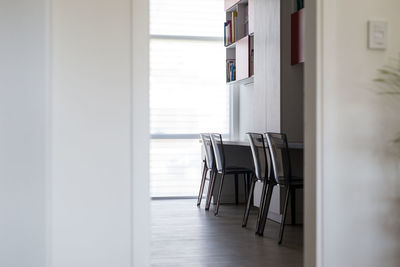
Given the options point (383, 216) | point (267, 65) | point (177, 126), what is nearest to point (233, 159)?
point (177, 126)

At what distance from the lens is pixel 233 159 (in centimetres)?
643

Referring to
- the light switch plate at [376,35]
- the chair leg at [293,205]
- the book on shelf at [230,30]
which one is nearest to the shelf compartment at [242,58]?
the book on shelf at [230,30]

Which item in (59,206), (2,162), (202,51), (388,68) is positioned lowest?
(59,206)

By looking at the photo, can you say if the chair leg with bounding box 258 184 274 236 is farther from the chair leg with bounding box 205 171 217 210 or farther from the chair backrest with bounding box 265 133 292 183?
the chair leg with bounding box 205 171 217 210

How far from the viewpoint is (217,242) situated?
400 centimetres

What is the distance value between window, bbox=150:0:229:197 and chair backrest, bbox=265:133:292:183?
2.92 metres

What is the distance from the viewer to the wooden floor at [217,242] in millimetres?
3404

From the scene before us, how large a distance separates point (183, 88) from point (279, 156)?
3212 millimetres

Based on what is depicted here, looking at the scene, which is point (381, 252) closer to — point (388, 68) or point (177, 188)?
point (388, 68)

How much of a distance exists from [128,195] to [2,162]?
0.57 meters

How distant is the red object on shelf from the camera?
4.56 m

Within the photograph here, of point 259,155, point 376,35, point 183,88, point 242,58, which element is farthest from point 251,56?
point 376,35

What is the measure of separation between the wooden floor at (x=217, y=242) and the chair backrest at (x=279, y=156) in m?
0.50

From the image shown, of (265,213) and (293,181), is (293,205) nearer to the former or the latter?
(265,213)
